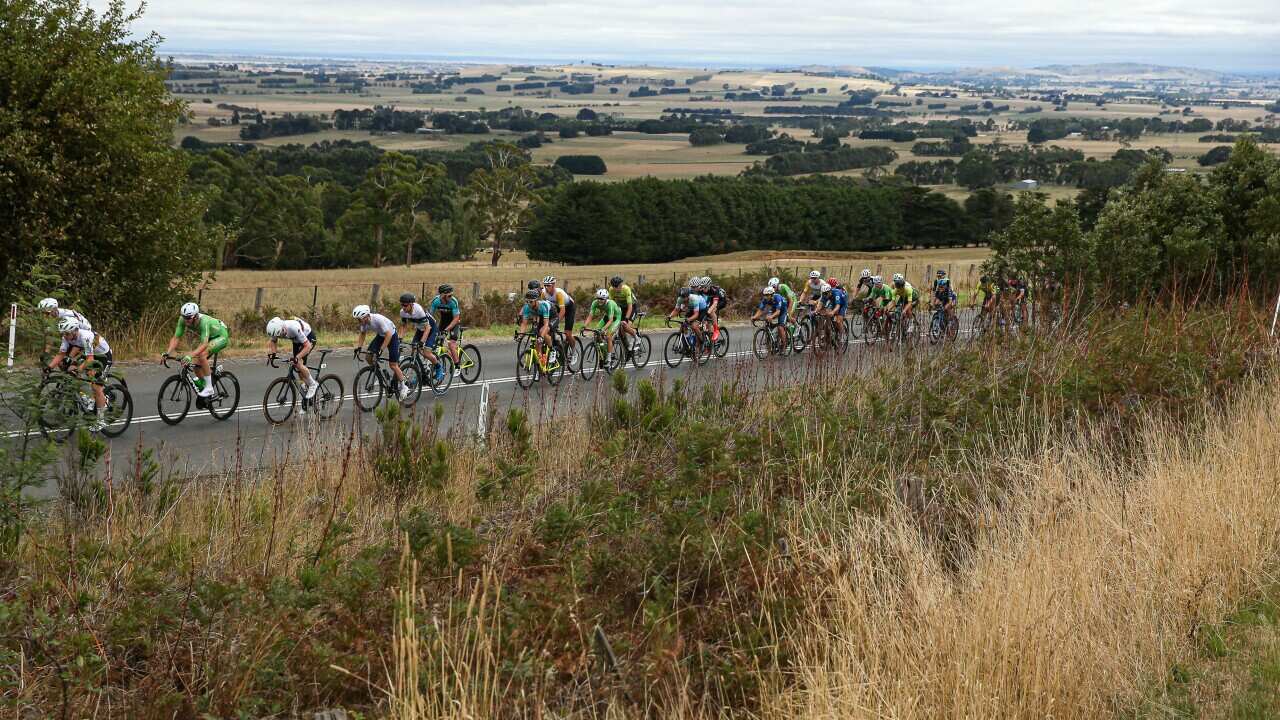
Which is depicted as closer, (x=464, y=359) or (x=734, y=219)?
(x=464, y=359)

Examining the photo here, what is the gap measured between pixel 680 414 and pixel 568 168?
471 ft

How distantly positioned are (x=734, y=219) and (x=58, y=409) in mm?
90582

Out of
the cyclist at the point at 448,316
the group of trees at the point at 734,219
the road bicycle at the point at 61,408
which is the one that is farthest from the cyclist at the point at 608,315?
the group of trees at the point at 734,219

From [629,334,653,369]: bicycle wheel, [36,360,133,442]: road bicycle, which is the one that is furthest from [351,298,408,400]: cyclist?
[36,360,133,442]: road bicycle

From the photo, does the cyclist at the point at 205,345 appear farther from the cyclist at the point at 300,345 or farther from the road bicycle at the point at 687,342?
the road bicycle at the point at 687,342

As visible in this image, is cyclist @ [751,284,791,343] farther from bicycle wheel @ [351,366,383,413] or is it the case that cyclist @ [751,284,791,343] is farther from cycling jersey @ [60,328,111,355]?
cycling jersey @ [60,328,111,355]

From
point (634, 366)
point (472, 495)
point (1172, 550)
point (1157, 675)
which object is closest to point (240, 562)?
point (472, 495)

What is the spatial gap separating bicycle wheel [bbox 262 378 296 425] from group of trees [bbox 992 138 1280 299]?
1087 centimetres

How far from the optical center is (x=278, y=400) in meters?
16.4

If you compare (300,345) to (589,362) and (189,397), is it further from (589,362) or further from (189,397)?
(589,362)

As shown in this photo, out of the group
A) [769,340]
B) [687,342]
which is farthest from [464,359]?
[769,340]

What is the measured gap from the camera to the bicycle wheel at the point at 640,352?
22.5 m

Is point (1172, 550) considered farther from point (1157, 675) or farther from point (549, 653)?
point (549, 653)

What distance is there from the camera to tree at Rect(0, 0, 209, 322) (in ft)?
68.9
